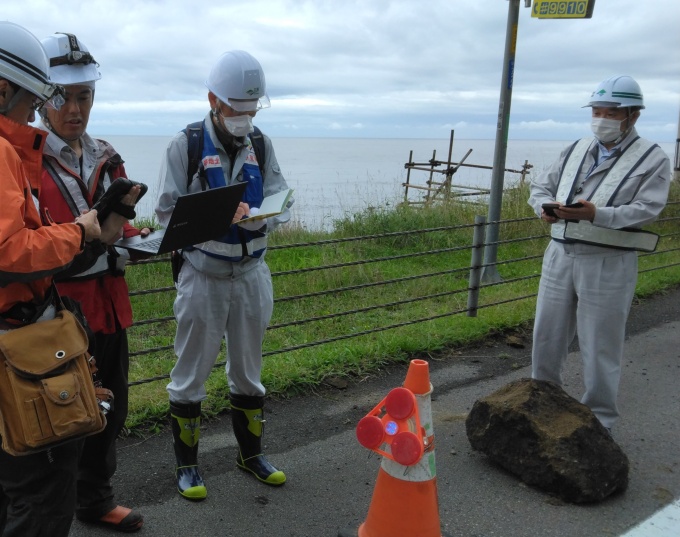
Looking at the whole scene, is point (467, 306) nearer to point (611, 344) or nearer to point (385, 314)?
point (385, 314)

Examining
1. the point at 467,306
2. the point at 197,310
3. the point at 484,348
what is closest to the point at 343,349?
the point at 484,348

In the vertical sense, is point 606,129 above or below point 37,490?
above

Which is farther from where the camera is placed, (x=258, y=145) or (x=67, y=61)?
(x=258, y=145)

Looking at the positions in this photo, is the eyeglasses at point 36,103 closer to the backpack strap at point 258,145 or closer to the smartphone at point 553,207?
the backpack strap at point 258,145

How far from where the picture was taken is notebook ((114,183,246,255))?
9.66 ft

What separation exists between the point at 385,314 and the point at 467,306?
878 millimetres

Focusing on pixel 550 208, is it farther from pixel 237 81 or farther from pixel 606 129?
pixel 237 81

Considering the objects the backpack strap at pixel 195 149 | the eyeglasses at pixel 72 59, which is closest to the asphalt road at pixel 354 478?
the backpack strap at pixel 195 149

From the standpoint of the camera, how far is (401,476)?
306cm

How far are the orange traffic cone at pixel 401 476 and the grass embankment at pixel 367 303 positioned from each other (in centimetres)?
182

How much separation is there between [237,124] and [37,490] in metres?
1.88

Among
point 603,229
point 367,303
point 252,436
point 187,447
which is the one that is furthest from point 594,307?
point 367,303

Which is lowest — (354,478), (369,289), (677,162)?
(369,289)

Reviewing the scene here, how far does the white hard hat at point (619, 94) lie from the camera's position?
417 cm
